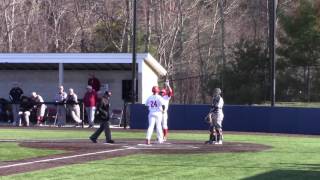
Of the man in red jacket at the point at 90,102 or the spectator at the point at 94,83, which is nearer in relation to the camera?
the man in red jacket at the point at 90,102

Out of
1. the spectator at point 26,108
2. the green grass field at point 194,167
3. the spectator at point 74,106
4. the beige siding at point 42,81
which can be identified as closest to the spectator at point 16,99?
the spectator at point 26,108

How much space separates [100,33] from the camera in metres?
60.2

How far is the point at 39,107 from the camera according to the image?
35.4 meters

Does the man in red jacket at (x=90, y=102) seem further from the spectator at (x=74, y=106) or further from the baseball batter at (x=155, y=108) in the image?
the baseball batter at (x=155, y=108)

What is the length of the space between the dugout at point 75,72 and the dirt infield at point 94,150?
12912 millimetres

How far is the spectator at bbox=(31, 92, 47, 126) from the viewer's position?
3512cm

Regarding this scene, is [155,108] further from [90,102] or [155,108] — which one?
[90,102]

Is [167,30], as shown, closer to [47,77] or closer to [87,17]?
[87,17]

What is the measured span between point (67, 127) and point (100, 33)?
85.8 ft

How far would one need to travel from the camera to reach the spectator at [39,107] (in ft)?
115

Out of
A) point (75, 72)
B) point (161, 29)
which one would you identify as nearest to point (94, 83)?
point (75, 72)

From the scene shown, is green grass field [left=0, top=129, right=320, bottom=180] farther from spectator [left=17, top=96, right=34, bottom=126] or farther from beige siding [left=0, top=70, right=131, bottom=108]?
beige siding [left=0, top=70, right=131, bottom=108]

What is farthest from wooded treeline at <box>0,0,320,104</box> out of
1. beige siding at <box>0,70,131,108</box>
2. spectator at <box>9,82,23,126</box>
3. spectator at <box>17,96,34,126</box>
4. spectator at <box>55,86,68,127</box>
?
spectator at <box>17,96,34,126</box>

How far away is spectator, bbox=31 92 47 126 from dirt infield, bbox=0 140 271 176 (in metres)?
12.0
